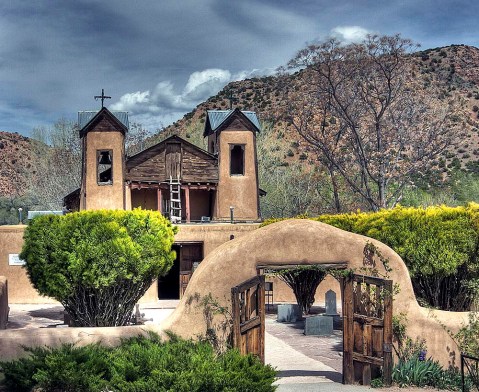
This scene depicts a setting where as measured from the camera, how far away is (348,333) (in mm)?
13883

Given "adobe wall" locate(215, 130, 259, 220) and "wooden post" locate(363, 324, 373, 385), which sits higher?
"adobe wall" locate(215, 130, 259, 220)

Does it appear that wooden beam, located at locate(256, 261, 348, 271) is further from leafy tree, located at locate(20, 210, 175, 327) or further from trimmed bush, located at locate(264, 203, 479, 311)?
leafy tree, located at locate(20, 210, 175, 327)

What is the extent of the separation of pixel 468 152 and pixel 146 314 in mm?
56814

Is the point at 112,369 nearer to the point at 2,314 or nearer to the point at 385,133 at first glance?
the point at 2,314

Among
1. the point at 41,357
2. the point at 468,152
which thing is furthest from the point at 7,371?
the point at 468,152

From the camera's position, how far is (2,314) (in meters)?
21.9

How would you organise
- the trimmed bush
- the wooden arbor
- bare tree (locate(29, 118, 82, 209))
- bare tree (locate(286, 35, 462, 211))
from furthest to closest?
bare tree (locate(29, 118, 82, 209)) < bare tree (locate(286, 35, 462, 211)) < the trimmed bush < the wooden arbor

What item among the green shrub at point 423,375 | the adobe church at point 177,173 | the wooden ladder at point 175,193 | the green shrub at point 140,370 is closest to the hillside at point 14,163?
the adobe church at point 177,173

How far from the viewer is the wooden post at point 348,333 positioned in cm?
1388

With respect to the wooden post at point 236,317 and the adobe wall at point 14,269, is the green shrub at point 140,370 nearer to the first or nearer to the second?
the wooden post at point 236,317

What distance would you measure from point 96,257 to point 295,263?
659cm

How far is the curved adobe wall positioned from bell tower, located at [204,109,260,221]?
2459cm

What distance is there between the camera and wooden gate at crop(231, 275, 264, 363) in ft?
42.6

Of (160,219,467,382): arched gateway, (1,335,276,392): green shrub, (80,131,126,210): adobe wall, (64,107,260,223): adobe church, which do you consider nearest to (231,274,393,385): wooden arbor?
(160,219,467,382): arched gateway
